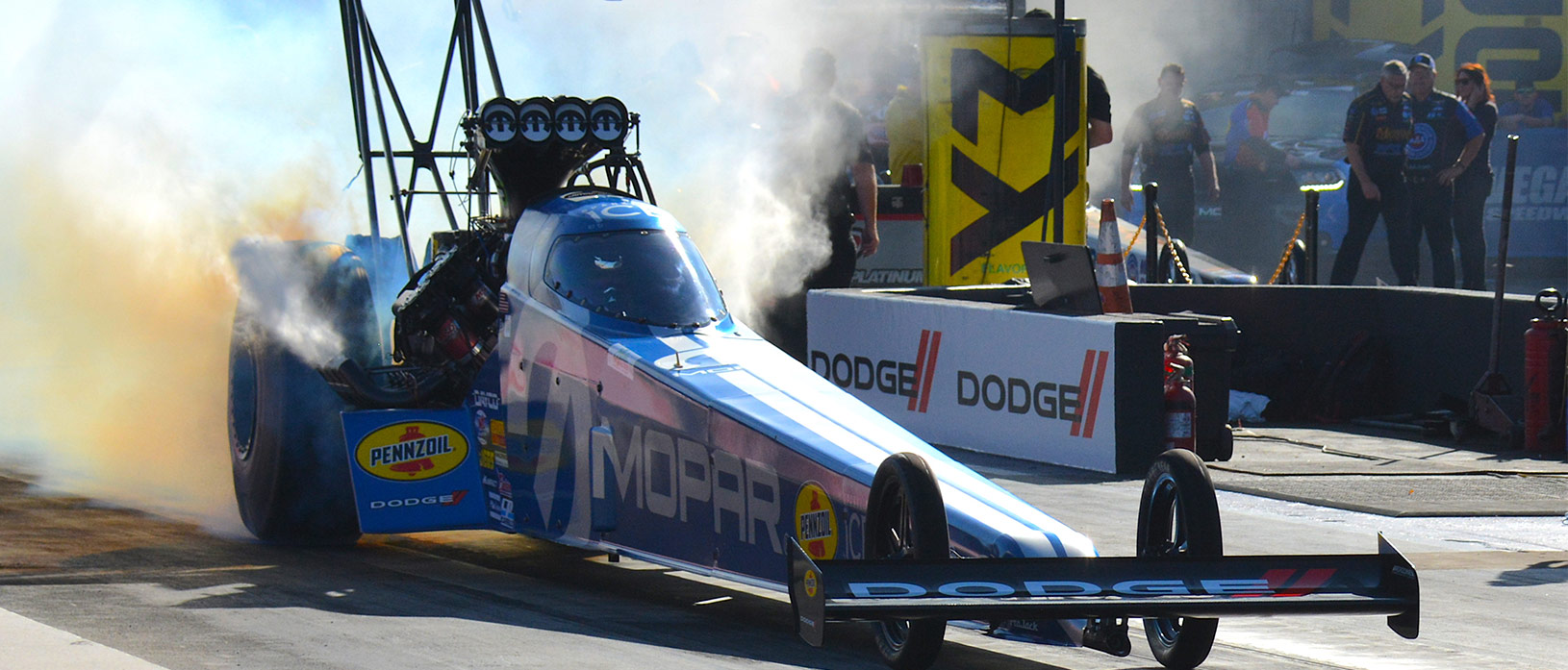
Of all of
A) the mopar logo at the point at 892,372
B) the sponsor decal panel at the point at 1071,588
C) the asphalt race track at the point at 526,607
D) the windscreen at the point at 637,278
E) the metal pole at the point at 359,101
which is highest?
the metal pole at the point at 359,101

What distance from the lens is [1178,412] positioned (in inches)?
482

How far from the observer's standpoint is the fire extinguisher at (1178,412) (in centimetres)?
A: 1224

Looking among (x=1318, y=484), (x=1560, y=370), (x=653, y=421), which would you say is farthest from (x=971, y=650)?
(x=1560, y=370)

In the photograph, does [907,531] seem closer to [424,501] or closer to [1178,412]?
[424,501]

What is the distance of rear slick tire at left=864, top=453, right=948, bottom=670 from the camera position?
6.15 meters

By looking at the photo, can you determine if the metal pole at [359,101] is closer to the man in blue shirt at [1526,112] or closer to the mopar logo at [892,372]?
the mopar logo at [892,372]

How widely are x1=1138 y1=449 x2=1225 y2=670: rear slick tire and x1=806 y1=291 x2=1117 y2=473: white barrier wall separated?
5534 mm

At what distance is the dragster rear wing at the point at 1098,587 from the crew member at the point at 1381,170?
11716 millimetres

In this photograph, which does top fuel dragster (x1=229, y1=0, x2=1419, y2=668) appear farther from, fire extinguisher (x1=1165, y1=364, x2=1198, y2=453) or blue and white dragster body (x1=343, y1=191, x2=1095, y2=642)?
fire extinguisher (x1=1165, y1=364, x2=1198, y2=453)

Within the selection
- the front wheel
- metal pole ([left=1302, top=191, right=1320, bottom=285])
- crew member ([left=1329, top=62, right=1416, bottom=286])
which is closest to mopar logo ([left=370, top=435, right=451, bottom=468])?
metal pole ([left=1302, top=191, right=1320, bottom=285])

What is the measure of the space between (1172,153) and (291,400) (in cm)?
1286

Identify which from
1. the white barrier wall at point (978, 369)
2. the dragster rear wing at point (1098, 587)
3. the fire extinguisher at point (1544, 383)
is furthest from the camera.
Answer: the fire extinguisher at point (1544, 383)

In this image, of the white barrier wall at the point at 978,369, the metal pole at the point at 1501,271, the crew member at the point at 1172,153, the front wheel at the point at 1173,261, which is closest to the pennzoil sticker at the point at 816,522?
the white barrier wall at the point at 978,369

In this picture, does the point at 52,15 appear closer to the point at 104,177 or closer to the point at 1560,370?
the point at 104,177
